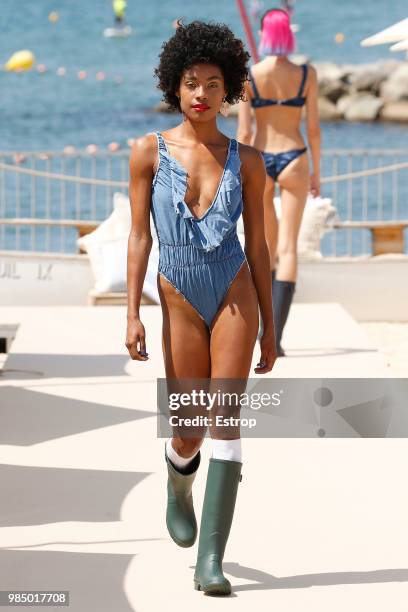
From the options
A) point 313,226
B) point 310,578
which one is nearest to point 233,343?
point 310,578

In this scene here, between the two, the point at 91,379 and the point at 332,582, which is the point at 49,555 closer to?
the point at 332,582

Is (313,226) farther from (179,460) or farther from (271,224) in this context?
(179,460)

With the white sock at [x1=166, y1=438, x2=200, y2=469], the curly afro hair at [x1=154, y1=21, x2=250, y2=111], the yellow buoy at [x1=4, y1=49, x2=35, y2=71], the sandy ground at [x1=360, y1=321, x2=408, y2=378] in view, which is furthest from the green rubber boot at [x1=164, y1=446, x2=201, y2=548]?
the yellow buoy at [x1=4, y1=49, x2=35, y2=71]

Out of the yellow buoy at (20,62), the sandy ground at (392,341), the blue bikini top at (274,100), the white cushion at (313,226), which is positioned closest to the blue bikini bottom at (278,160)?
the blue bikini top at (274,100)

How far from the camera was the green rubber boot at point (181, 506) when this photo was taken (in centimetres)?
539

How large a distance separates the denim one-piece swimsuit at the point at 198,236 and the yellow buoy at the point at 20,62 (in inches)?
2522

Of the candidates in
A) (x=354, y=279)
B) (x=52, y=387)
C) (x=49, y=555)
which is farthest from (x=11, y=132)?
(x=49, y=555)

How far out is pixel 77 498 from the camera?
20.7ft

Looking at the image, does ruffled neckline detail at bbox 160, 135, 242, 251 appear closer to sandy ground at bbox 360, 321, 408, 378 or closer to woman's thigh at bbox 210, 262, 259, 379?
woman's thigh at bbox 210, 262, 259, 379

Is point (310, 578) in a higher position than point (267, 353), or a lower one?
lower

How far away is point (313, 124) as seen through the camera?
930cm

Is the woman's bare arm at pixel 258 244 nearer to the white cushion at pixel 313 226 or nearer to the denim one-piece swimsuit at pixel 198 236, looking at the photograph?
the denim one-piece swimsuit at pixel 198 236

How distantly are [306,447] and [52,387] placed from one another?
196 cm

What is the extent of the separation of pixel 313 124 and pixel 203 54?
413cm
